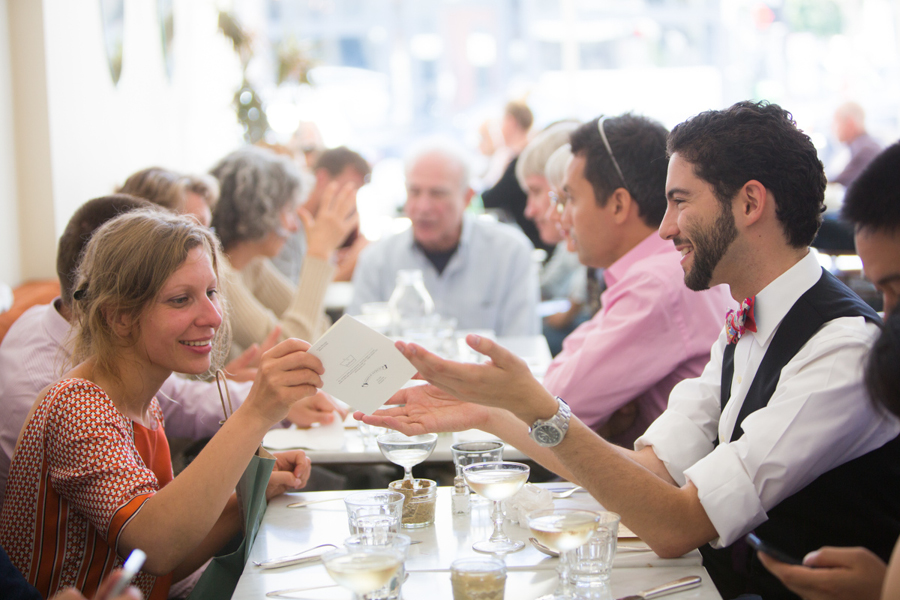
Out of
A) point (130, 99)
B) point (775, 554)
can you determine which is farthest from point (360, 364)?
point (130, 99)

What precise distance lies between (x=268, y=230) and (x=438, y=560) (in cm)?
252

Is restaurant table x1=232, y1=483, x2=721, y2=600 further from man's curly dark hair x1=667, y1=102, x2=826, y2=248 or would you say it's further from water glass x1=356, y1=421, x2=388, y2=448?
man's curly dark hair x1=667, y1=102, x2=826, y2=248

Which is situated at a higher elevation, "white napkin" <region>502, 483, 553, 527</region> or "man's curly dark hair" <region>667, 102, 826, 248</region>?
"man's curly dark hair" <region>667, 102, 826, 248</region>

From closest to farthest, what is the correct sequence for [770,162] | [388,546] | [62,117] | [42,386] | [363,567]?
[363,567] < [388,546] < [770,162] < [42,386] < [62,117]

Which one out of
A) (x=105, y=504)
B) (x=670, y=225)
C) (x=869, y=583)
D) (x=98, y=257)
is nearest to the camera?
(x=869, y=583)

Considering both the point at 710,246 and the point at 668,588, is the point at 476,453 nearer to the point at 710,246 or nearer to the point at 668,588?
the point at 668,588

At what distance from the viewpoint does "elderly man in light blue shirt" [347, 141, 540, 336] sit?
422cm

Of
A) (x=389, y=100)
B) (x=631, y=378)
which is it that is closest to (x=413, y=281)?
(x=631, y=378)

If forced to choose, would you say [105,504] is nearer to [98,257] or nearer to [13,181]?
[98,257]

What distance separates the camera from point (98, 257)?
160cm

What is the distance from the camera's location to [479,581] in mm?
1157

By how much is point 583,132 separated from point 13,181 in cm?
232

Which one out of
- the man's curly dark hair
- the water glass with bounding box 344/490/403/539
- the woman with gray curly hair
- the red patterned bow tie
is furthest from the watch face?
the woman with gray curly hair

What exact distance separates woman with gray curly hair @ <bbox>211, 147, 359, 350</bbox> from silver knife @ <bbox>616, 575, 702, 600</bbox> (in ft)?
7.41
